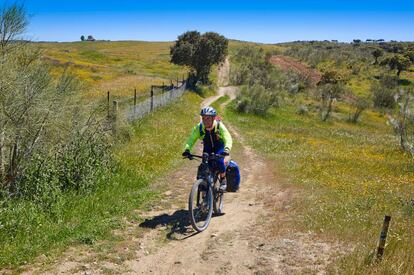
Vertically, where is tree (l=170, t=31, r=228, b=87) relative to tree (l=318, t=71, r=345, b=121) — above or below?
above

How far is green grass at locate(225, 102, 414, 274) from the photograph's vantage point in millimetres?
6988

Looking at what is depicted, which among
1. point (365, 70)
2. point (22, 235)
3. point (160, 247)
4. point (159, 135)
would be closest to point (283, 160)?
point (159, 135)

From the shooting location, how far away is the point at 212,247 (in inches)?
301

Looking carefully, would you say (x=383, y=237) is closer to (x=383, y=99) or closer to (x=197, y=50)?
(x=197, y=50)

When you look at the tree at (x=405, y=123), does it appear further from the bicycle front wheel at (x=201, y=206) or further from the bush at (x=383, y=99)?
the bush at (x=383, y=99)

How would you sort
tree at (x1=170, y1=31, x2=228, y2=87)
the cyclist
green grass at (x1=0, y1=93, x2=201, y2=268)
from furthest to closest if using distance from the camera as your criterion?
tree at (x1=170, y1=31, x2=228, y2=87)
the cyclist
green grass at (x1=0, y1=93, x2=201, y2=268)

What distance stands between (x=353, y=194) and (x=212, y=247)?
536cm

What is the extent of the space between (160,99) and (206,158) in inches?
791

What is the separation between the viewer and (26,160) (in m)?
9.42

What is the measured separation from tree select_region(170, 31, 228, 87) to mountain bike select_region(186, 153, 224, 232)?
40787 millimetres

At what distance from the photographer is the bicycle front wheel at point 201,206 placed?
8333 mm

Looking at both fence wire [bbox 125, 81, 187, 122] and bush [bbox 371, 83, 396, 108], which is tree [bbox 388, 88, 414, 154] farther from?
bush [bbox 371, 83, 396, 108]

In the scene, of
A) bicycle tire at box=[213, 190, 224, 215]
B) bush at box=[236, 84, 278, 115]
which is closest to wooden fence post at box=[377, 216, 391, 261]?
bicycle tire at box=[213, 190, 224, 215]

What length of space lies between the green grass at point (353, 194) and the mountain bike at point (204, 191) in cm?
187
